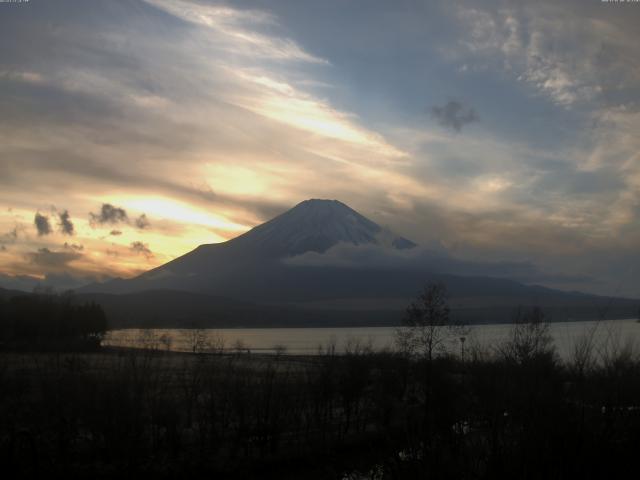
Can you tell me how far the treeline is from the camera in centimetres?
6662

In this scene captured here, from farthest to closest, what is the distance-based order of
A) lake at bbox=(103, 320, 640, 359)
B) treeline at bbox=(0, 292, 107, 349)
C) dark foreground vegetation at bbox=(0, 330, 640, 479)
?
1. treeline at bbox=(0, 292, 107, 349)
2. lake at bbox=(103, 320, 640, 359)
3. dark foreground vegetation at bbox=(0, 330, 640, 479)

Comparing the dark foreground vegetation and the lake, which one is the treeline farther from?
the dark foreground vegetation

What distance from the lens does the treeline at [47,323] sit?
66.6m

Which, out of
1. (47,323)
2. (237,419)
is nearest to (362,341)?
(47,323)

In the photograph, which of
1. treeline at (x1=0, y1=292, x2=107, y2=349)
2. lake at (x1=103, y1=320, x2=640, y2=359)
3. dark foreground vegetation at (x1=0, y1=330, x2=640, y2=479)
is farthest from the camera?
treeline at (x1=0, y1=292, x2=107, y2=349)

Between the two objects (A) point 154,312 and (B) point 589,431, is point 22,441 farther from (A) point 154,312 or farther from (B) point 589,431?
(A) point 154,312

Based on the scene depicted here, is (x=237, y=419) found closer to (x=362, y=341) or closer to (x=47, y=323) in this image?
(x=47, y=323)

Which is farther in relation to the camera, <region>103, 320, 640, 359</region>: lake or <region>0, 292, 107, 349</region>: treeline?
<region>0, 292, 107, 349</region>: treeline

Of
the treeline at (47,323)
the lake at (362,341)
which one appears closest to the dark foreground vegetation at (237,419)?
the lake at (362,341)

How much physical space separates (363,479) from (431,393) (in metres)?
8.36

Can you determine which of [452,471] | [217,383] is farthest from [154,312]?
[452,471]

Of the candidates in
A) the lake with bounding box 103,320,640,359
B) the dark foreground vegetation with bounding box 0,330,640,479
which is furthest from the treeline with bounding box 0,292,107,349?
the dark foreground vegetation with bounding box 0,330,640,479

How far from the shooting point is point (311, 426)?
28609 mm

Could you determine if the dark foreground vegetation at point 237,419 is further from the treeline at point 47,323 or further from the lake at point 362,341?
the treeline at point 47,323
